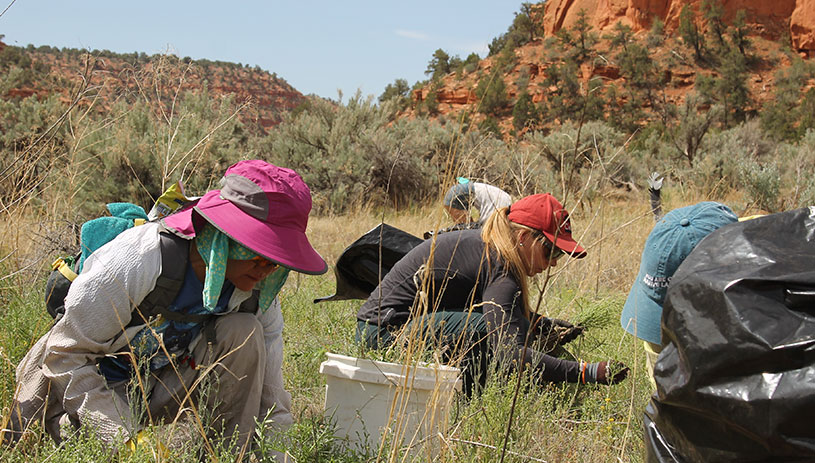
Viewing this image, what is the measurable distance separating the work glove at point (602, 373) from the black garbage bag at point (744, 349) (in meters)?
1.15

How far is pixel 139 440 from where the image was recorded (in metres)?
1.75

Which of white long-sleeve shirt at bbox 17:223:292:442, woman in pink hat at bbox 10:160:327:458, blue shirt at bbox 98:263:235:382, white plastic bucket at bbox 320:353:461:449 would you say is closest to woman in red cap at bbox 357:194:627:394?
white plastic bucket at bbox 320:353:461:449

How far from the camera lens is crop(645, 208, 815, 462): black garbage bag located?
3.53ft

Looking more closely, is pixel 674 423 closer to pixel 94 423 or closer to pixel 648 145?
pixel 94 423

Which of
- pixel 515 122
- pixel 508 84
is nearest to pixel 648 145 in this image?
pixel 515 122

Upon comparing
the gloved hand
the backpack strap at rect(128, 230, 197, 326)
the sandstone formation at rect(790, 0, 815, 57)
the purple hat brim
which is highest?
the sandstone formation at rect(790, 0, 815, 57)

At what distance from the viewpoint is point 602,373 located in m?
2.54

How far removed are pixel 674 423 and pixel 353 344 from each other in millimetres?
1799

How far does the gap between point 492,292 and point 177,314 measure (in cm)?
129

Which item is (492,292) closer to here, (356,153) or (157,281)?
(157,281)

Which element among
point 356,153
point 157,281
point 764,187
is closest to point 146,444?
point 157,281

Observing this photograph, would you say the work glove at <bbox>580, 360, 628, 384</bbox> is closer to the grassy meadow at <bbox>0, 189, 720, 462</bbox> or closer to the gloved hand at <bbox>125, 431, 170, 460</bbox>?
the grassy meadow at <bbox>0, 189, 720, 462</bbox>

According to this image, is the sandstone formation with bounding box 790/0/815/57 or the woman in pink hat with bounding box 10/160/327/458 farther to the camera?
the sandstone formation with bounding box 790/0/815/57

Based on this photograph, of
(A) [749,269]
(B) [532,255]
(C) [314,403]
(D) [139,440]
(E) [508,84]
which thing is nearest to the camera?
(A) [749,269]
